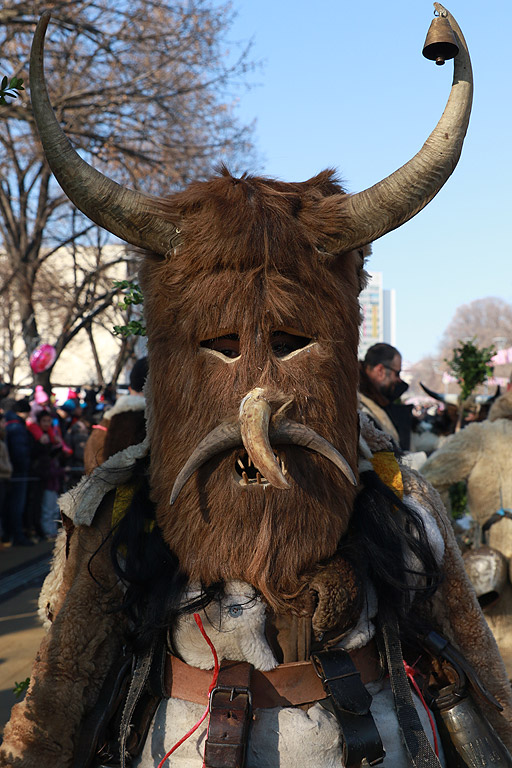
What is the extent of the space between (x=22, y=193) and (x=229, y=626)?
15.5 meters

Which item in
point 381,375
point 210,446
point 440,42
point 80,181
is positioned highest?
point 440,42

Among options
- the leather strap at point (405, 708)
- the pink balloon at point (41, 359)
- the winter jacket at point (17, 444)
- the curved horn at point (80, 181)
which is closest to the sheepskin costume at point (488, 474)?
the leather strap at point (405, 708)

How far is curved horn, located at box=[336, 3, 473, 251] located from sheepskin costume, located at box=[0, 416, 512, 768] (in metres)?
0.65

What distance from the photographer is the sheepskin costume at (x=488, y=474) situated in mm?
4828

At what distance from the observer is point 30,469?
10.9 metres

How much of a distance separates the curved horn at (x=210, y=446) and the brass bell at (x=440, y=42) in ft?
3.43

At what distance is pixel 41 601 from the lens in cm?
→ 229

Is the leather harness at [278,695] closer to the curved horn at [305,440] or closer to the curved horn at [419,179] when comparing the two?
the curved horn at [305,440]

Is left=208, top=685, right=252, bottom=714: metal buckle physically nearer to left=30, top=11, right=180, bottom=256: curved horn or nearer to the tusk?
the tusk

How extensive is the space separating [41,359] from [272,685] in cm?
1330

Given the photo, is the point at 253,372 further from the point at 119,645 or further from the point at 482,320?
the point at 482,320

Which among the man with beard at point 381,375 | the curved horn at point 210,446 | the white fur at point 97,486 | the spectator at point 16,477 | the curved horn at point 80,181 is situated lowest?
the spectator at point 16,477

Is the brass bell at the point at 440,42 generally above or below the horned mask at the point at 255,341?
above

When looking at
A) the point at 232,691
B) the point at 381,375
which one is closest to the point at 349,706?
the point at 232,691
